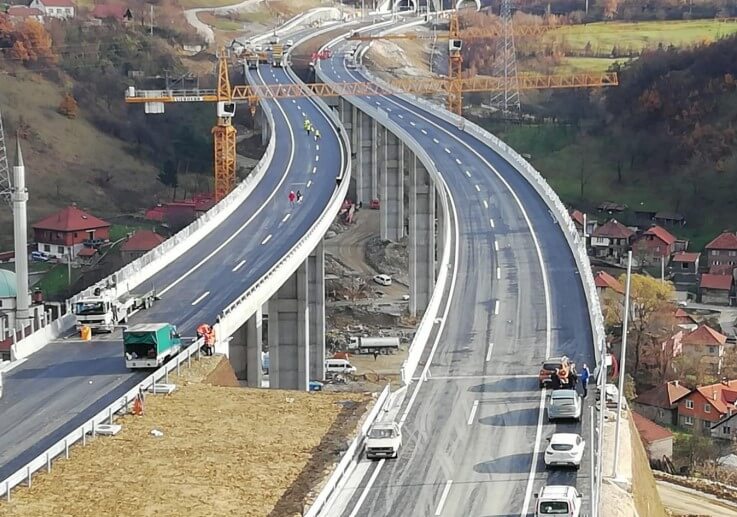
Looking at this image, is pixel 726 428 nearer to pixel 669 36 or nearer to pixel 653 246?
pixel 653 246

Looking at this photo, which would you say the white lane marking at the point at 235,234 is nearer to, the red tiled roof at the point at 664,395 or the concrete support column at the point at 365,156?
the concrete support column at the point at 365,156

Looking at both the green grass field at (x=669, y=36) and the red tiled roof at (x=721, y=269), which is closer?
the red tiled roof at (x=721, y=269)

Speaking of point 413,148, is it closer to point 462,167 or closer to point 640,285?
point 462,167

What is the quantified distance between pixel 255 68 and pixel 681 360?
310 ft

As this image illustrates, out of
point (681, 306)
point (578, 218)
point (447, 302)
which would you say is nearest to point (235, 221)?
point (447, 302)

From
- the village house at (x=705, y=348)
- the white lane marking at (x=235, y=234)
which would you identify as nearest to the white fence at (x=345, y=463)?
the white lane marking at (x=235, y=234)

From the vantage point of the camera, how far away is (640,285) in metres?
96.4

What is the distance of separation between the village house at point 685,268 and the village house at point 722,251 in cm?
129

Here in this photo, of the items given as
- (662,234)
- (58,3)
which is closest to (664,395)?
(662,234)

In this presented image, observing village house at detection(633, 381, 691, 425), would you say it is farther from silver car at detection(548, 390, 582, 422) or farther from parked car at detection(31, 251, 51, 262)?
parked car at detection(31, 251, 51, 262)

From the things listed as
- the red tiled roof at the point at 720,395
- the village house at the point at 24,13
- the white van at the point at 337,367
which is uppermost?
the village house at the point at 24,13

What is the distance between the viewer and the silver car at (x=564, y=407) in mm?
37625

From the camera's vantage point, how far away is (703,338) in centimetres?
8969

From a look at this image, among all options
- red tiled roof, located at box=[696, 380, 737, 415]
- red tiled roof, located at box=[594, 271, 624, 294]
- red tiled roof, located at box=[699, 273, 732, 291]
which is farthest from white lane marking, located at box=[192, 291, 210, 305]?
red tiled roof, located at box=[699, 273, 732, 291]
